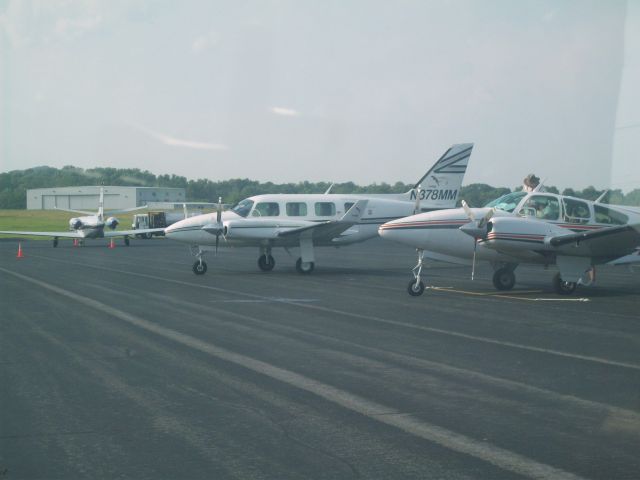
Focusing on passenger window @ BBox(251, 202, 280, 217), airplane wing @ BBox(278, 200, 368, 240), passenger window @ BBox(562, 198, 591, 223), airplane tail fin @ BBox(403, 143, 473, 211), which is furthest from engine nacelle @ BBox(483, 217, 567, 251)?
airplane tail fin @ BBox(403, 143, 473, 211)

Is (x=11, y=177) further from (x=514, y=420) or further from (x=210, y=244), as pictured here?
(x=514, y=420)

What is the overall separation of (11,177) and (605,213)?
30.8 metres

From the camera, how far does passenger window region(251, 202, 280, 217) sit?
78.8 feet

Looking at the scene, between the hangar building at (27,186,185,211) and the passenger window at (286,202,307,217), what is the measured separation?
1949 centimetres

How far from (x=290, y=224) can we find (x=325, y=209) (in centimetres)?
171

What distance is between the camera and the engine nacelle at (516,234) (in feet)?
54.5

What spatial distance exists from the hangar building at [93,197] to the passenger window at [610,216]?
28.8m

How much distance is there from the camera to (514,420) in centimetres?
656

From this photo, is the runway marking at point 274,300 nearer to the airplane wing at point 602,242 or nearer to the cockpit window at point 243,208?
the airplane wing at point 602,242

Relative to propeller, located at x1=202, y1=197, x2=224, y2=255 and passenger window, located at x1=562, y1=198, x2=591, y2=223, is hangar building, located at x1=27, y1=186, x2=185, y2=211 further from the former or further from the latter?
passenger window, located at x1=562, y1=198, x2=591, y2=223

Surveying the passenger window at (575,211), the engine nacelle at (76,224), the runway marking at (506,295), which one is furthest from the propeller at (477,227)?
the engine nacelle at (76,224)

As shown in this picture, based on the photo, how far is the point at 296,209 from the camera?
24609 millimetres

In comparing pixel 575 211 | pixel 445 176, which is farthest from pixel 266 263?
pixel 575 211

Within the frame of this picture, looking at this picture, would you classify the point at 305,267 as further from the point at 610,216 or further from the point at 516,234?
the point at 610,216
